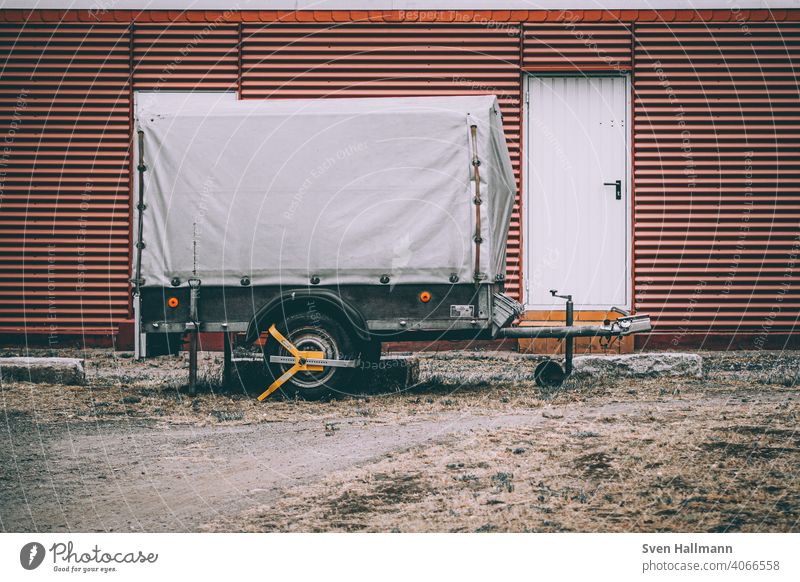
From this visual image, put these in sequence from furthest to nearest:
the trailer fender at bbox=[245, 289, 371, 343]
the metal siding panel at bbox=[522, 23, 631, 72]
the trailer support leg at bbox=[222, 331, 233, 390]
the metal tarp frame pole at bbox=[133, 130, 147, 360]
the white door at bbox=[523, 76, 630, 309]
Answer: the white door at bbox=[523, 76, 630, 309], the metal siding panel at bbox=[522, 23, 631, 72], the trailer support leg at bbox=[222, 331, 233, 390], the metal tarp frame pole at bbox=[133, 130, 147, 360], the trailer fender at bbox=[245, 289, 371, 343]

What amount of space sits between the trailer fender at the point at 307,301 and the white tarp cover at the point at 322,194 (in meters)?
0.14

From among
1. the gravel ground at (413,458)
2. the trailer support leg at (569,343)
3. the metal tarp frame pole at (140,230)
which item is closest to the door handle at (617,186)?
the gravel ground at (413,458)

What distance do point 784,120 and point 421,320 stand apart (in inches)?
278

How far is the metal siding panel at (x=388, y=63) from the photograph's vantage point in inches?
522

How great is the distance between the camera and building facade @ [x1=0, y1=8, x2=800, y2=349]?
1322 cm

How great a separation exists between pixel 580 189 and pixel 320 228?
17.9 ft

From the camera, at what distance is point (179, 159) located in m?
9.07

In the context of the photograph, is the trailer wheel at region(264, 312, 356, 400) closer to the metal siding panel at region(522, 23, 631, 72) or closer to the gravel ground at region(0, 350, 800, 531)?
the gravel ground at region(0, 350, 800, 531)

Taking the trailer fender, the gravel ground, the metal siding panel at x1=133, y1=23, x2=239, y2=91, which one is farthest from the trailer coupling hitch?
the metal siding panel at x1=133, y1=23, x2=239, y2=91

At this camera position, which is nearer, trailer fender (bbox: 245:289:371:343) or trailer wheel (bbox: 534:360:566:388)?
trailer fender (bbox: 245:289:371:343)

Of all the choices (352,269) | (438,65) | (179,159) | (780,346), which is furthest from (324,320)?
(780,346)

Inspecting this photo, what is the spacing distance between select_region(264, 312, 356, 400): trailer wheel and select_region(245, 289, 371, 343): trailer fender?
3.3 inches

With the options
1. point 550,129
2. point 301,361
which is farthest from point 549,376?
point 550,129
